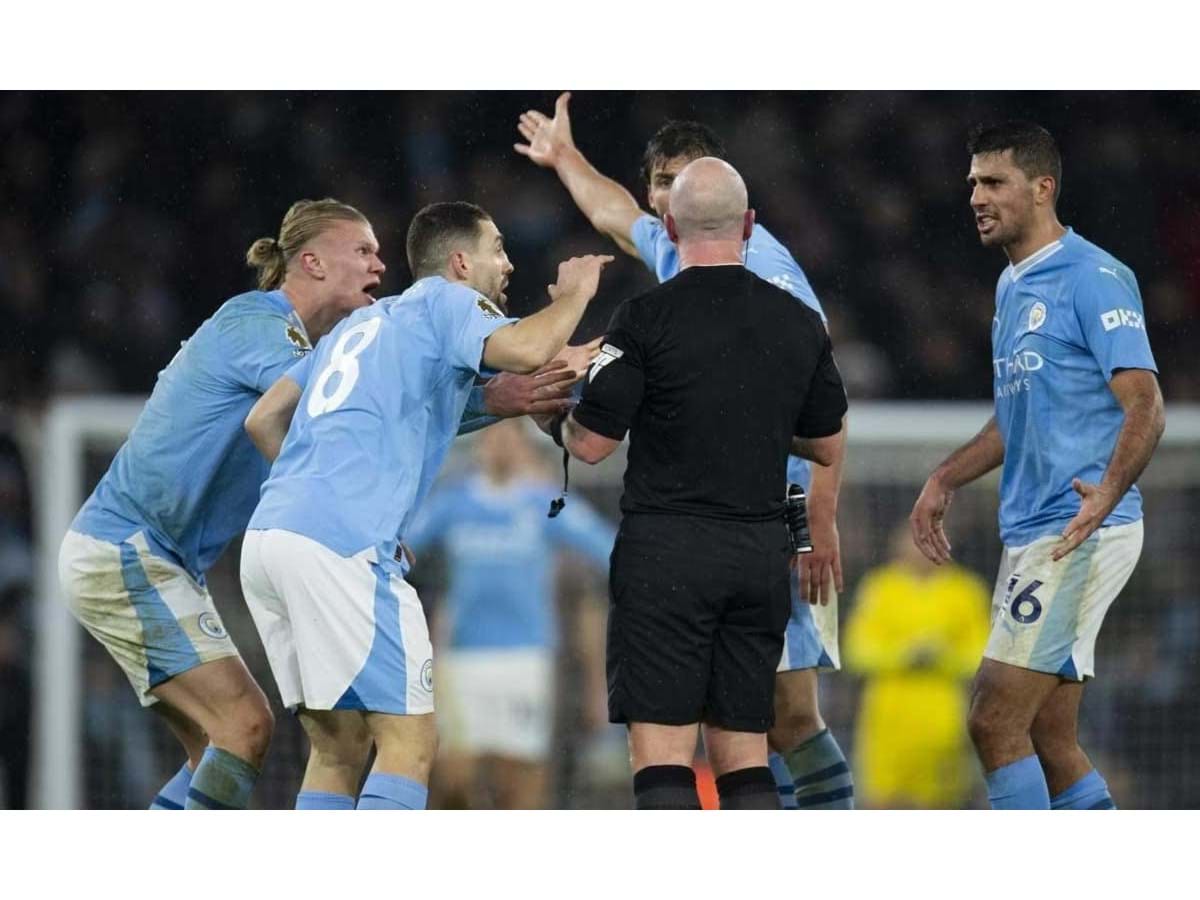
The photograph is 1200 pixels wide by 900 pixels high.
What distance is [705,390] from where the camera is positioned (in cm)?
436

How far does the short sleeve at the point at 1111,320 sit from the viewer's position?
4.84m

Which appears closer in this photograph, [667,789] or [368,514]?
[667,789]

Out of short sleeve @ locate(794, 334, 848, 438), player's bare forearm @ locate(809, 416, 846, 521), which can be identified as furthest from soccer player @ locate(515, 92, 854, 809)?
short sleeve @ locate(794, 334, 848, 438)

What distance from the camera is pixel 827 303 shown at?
34.8ft

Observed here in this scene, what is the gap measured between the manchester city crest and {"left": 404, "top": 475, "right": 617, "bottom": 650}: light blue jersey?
361 centimetres

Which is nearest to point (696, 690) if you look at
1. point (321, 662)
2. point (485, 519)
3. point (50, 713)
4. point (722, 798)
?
point (722, 798)

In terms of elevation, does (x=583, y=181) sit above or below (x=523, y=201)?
below

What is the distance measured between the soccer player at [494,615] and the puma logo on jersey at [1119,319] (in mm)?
3784

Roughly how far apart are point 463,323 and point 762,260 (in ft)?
3.84

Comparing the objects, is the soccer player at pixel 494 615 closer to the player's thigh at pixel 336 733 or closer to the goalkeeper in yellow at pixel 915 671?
the goalkeeper in yellow at pixel 915 671

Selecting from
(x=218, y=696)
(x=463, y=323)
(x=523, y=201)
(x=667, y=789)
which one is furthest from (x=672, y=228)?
(x=523, y=201)

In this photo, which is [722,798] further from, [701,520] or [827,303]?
[827,303]

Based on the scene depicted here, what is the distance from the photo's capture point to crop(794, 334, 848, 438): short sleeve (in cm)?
452

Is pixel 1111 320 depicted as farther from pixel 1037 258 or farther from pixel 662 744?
pixel 662 744
